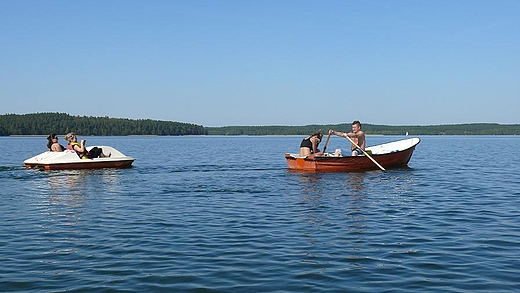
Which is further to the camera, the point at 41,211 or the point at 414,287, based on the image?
the point at 41,211

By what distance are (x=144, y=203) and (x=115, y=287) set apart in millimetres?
9424

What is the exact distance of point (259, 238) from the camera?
12.3m

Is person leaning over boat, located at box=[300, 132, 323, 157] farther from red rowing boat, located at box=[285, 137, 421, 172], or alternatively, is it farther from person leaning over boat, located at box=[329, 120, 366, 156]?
person leaning over boat, located at box=[329, 120, 366, 156]

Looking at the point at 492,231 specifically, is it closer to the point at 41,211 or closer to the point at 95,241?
the point at 95,241

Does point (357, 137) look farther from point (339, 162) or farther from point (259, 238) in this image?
point (259, 238)

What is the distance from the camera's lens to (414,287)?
862cm

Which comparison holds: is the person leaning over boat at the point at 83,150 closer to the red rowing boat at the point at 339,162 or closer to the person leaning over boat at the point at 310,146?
the red rowing boat at the point at 339,162

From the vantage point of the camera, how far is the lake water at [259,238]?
9000 mm

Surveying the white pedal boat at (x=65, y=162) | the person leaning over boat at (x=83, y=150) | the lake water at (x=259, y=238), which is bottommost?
the lake water at (x=259, y=238)

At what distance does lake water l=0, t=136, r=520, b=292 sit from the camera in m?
9.00

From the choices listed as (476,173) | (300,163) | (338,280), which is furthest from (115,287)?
(476,173)

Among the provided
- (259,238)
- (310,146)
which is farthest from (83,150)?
(259,238)

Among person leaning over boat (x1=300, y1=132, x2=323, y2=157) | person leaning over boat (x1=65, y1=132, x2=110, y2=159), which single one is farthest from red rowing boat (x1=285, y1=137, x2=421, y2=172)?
person leaning over boat (x1=65, y1=132, x2=110, y2=159)

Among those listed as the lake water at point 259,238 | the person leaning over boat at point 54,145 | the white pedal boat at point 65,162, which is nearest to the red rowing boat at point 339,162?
the lake water at point 259,238
